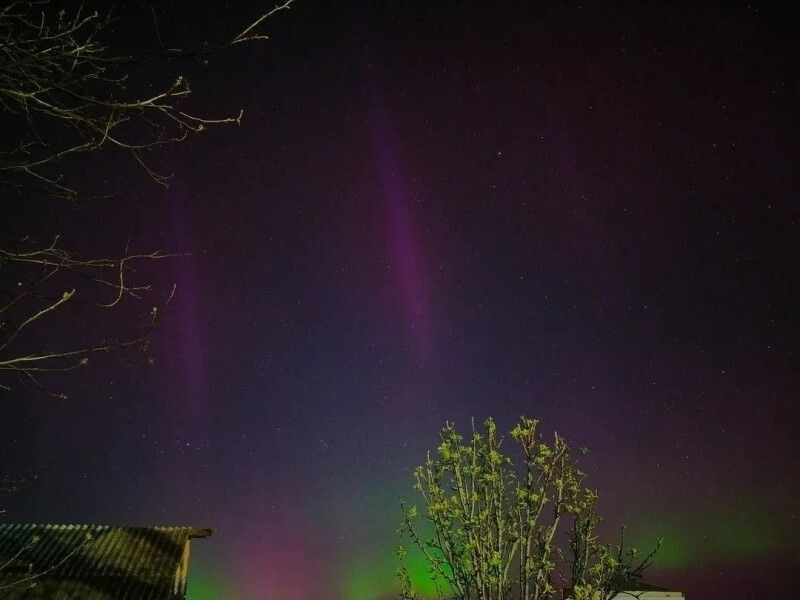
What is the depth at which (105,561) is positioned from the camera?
60.2 feet

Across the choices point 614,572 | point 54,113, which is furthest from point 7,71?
point 614,572

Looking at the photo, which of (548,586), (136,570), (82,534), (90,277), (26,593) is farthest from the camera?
(82,534)

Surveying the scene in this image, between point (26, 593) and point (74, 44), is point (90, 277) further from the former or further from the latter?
point (26, 593)

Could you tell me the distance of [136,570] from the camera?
18062mm

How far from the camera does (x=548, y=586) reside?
571 cm

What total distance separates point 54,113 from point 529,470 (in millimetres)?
5085

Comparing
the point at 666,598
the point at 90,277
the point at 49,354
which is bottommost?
the point at 666,598

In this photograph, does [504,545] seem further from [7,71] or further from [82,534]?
[82,534]

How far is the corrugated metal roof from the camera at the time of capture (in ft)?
55.6

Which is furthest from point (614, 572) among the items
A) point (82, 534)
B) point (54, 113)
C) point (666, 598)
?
point (82, 534)

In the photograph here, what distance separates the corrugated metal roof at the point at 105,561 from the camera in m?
17.0

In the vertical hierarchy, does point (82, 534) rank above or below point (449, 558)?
above

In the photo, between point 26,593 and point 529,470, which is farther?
point 26,593

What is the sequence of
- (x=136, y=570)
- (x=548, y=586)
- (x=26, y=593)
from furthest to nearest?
(x=136, y=570), (x=26, y=593), (x=548, y=586)
